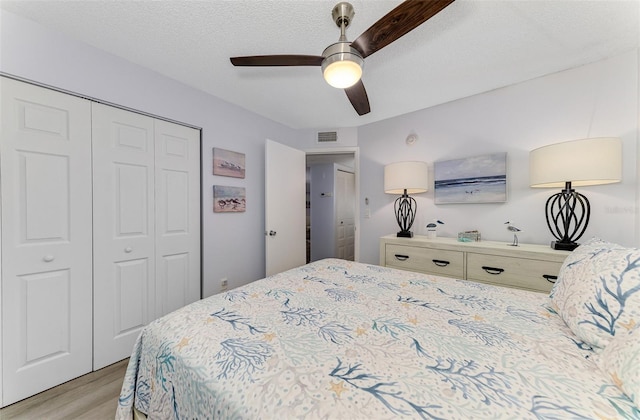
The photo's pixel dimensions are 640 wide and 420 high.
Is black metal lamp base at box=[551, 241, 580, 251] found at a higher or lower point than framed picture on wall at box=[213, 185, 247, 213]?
lower

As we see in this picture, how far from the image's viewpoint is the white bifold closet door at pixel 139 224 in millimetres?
1785

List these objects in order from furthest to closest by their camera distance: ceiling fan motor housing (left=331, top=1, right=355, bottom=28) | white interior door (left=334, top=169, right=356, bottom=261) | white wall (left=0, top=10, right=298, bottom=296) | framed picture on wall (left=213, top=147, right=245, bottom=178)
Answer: white interior door (left=334, top=169, right=356, bottom=261) → framed picture on wall (left=213, top=147, right=245, bottom=178) → white wall (left=0, top=10, right=298, bottom=296) → ceiling fan motor housing (left=331, top=1, right=355, bottom=28)

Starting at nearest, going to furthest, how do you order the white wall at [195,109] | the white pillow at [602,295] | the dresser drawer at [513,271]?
the white pillow at [602,295] → the white wall at [195,109] → the dresser drawer at [513,271]

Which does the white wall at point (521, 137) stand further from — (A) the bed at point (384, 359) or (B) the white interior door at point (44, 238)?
(B) the white interior door at point (44, 238)

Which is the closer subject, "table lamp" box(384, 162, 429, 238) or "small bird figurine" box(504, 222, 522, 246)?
"small bird figurine" box(504, 222, 522, 246)

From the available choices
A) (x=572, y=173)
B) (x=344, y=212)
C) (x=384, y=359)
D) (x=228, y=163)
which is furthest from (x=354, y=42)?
(x=344, y=212)

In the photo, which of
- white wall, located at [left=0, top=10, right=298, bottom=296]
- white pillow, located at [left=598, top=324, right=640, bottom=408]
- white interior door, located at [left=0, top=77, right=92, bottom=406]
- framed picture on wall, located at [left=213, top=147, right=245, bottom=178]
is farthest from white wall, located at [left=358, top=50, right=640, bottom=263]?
white interior door, located at [left=0, top=77, right=92, bottom=406]

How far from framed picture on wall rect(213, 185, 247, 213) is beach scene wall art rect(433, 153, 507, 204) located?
7.16ft

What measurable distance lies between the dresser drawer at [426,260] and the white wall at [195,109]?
160cm

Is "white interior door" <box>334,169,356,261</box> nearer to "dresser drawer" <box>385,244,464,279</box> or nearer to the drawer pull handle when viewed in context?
"dresser drawer" <box>385,244,464,279</box>

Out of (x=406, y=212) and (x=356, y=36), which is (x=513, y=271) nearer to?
(x=406, y=212)

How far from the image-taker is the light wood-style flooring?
139 cm

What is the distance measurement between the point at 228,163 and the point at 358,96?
1561mm

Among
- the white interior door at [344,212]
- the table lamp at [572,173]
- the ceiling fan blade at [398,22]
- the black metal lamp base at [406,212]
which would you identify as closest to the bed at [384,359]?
the table lamp at [572,173]
